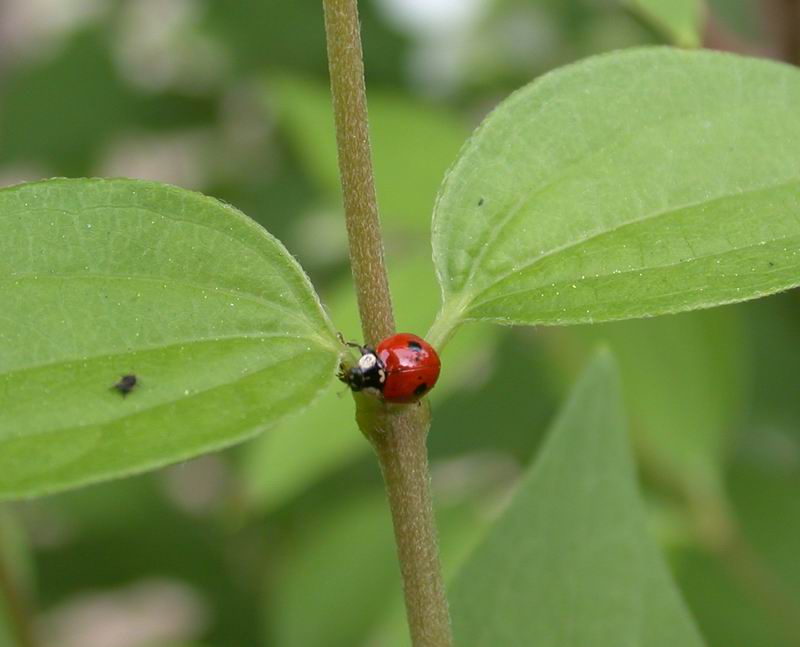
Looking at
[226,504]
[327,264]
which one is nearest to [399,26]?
[327,264]

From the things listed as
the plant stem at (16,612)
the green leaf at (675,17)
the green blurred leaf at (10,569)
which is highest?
the green leaf at (675,17)

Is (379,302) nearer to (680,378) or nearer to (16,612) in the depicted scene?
(16,612)

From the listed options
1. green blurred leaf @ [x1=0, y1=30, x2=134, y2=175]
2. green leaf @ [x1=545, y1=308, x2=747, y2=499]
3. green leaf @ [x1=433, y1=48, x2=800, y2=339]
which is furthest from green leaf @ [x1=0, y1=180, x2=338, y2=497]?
green blurred leaf @ [x1=0, y1=30, x2=134, y2=175]

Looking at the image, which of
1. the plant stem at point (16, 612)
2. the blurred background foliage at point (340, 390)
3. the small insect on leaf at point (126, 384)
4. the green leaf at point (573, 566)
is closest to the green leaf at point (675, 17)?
the blurred background foliage at point (340, 390)

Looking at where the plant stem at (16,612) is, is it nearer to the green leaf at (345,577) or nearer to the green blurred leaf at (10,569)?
the green blurred leaf at (10,569)

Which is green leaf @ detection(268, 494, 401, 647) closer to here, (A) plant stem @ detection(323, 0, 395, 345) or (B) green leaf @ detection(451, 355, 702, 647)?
(B) green leaf @ detection(451, 355, 702, 647)

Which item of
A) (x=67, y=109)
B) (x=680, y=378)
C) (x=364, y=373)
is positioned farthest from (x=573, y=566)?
(x=67, y=109)
